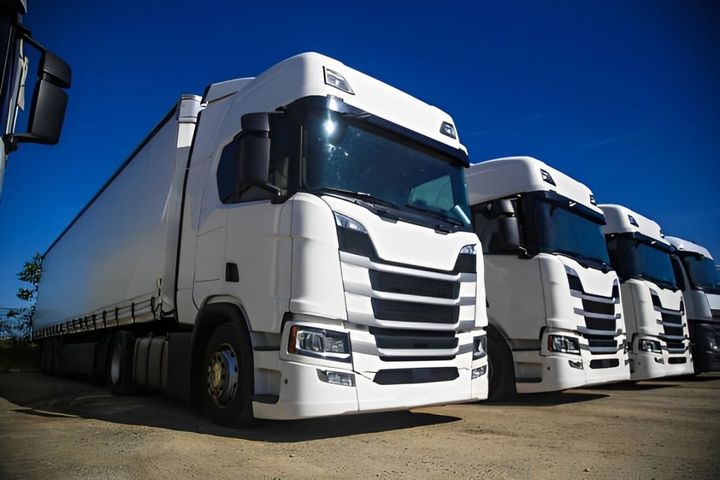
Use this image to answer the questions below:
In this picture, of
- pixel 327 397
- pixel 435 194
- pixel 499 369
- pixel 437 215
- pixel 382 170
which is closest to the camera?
pixel 327 397

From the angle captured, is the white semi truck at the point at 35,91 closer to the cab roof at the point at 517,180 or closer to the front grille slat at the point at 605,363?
the cab roof at the point at 517,180

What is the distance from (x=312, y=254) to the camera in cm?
381

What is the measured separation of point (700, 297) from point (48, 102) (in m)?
12.3

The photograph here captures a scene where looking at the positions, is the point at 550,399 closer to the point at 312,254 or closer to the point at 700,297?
the point at 312,254

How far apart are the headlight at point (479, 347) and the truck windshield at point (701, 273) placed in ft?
27.7

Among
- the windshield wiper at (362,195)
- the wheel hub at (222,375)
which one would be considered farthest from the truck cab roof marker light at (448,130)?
the wheel hub at (222,375)

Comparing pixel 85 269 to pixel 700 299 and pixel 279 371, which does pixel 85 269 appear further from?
pixel 700 299

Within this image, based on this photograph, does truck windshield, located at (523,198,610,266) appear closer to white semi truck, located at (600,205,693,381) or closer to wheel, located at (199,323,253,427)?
white semi truck, located at (600,205,693,381)

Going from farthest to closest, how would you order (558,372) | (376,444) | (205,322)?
(558,372)
(205,322)
(376,444)

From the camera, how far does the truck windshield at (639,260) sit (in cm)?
849

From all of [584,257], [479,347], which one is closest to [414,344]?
[479,347]

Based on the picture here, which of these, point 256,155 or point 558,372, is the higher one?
point 256,155

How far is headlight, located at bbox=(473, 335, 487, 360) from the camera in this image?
15.8ft

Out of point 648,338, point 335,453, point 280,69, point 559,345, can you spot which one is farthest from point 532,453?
point 648,338
